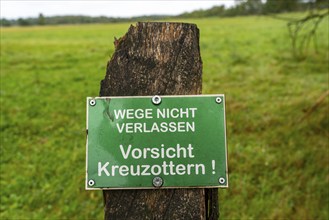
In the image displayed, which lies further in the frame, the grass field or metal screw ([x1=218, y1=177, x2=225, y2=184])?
the grass field

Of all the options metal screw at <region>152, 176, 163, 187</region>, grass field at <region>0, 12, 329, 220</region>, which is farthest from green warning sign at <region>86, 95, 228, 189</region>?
grass field at <region>0, 12, 329, 220</region>

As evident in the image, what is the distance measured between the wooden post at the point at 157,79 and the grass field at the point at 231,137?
74 cm

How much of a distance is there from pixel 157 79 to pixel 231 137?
4783 millimetres

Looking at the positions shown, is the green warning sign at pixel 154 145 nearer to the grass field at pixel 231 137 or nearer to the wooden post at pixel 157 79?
the wooden post at pixel 157 79

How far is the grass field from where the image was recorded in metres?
4.72

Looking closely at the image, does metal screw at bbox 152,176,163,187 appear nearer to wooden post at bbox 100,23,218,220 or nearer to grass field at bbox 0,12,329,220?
wooden post at bbox 100,23,218,220

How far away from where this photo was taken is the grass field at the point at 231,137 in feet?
15.5

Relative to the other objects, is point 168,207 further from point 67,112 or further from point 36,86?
point 36,86

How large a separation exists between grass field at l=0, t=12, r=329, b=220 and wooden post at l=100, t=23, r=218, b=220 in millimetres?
744

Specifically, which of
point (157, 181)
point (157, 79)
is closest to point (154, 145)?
point (157, 181)

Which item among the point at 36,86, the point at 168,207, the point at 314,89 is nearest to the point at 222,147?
the point at 168,207

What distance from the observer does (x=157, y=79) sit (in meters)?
1.64

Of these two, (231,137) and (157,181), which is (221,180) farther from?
(231,137)

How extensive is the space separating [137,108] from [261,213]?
330 cm
